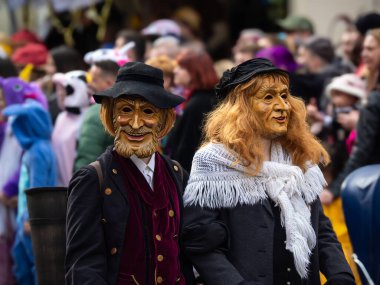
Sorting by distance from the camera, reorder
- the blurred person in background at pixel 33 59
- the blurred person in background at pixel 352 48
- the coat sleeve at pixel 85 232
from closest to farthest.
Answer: the coat sleeve at pixel 85 232
the blurred person in background at pixel 352 48
the blurred person in background at pixel 33 59

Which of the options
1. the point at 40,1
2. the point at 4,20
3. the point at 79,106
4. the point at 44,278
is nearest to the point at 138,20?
the point at 40,1

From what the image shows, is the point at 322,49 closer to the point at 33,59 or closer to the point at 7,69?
the point at 7,69

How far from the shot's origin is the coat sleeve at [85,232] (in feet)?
16.9

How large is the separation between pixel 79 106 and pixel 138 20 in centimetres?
861

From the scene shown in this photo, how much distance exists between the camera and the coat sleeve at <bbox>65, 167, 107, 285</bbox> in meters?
5.14

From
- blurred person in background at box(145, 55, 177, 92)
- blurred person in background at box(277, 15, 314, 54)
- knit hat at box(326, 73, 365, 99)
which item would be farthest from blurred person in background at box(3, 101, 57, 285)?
blurred person in background at box(277, 15, 314, 54)

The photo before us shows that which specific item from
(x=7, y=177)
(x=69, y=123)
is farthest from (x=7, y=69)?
(x=7, y=177)

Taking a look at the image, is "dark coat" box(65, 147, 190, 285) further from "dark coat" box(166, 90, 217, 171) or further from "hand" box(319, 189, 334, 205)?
"hand" box(319, 189, 334, 205)

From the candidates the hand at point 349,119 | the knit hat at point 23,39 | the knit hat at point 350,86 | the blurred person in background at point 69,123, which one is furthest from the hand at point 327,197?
the knit hat at point 23,39

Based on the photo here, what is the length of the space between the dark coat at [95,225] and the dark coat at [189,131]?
10.6 ft

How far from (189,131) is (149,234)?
3334mm

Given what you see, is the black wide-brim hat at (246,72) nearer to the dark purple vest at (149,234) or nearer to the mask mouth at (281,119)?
the mask mouth at (281,119)

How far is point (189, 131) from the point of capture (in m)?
8.59

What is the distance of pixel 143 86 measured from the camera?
5.45 metres
